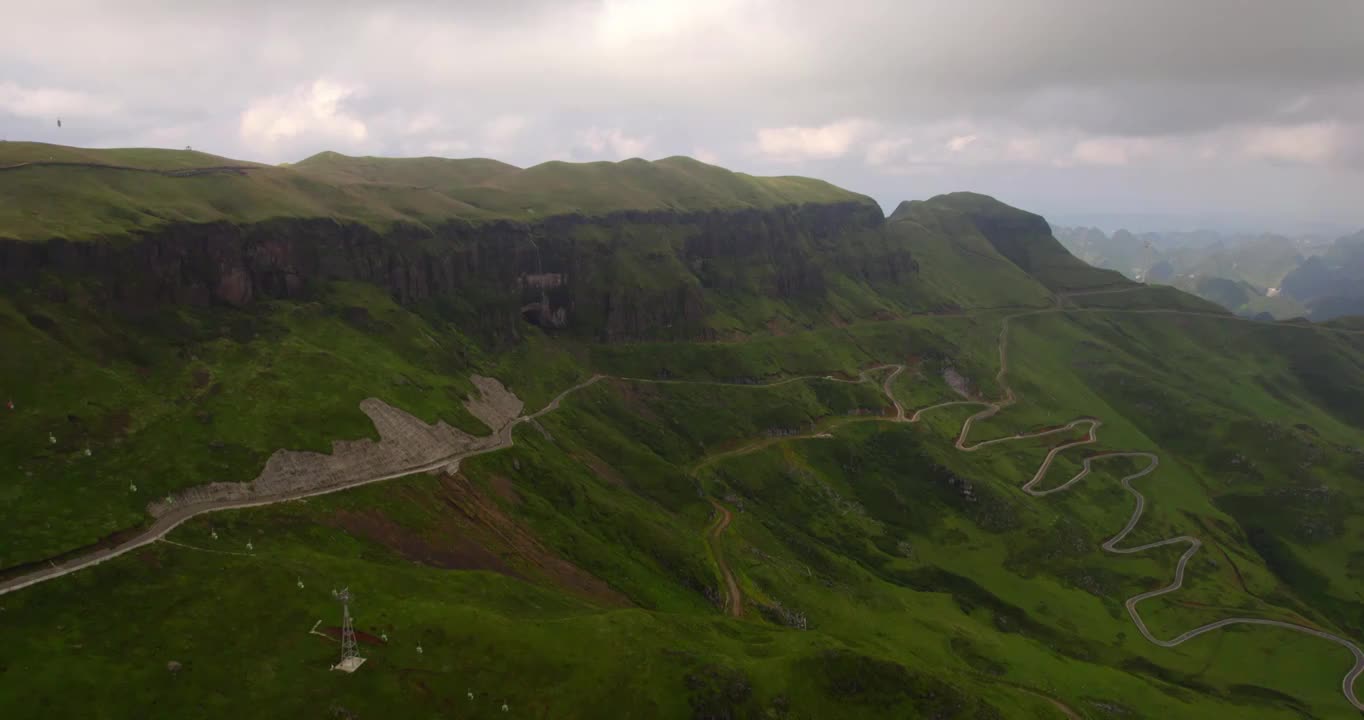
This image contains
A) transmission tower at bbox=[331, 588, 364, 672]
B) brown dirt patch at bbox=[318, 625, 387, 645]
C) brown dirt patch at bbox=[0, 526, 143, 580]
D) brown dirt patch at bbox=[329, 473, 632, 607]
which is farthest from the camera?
brown dirt patch at bbox=[329, 473, 632, 607]

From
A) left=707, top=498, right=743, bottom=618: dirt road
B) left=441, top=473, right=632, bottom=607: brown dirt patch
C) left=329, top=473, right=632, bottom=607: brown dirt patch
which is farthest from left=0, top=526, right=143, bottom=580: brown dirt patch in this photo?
left=707, top=498, right=743, bottom=618: dirt road

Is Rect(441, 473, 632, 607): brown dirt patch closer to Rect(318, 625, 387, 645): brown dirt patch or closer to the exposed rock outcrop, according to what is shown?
the exposed rock outcrop

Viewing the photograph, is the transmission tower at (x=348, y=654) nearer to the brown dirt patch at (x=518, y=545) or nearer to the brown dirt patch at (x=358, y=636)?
the brown dirt patch at (x=358, y=636)

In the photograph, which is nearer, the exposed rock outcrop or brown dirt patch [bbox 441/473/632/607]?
the exposed rock outcrop

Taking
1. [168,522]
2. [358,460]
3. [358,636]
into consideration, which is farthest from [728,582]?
[168,522]

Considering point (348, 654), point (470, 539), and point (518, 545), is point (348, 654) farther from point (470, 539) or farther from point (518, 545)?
point (518, 545)

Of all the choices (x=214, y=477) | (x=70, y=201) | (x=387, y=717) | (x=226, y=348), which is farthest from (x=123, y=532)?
(x=70, y=201)

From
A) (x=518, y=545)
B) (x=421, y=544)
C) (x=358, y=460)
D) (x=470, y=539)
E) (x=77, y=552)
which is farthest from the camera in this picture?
(x=358, y=460)

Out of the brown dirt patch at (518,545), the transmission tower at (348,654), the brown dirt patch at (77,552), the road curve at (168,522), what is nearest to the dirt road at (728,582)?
the brown dirt patch at (518,545)

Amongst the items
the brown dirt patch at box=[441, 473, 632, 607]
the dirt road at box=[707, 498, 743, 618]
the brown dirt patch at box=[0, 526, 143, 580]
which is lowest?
the dirt road at box=[707, 498, 743, 618]
